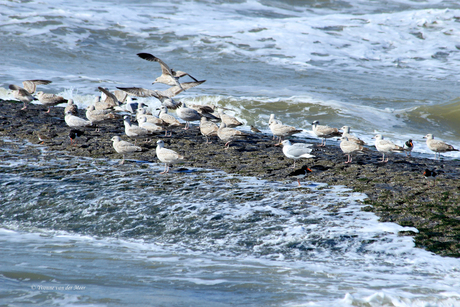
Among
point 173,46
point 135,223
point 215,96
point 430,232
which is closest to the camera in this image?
point 430,232

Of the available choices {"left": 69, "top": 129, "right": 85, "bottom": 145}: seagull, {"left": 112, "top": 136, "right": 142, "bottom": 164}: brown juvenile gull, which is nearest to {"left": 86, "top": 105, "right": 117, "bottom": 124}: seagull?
{"left": 69, "top": 129, "right": 85, "bottom": 145}: seagull

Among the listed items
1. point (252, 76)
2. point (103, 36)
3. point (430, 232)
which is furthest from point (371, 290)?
point (103, 36)

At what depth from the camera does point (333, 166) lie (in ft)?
29.3

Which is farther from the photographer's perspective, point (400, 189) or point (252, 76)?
point (252, 76)

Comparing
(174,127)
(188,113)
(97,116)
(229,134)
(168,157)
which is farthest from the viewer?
(188,113)

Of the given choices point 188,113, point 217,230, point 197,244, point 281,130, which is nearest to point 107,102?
point 188,113

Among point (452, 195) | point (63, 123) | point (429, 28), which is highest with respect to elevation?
point (429, 28)

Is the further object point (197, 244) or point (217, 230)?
point (217, 230)

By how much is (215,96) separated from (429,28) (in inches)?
856

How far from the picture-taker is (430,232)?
19.4 ft

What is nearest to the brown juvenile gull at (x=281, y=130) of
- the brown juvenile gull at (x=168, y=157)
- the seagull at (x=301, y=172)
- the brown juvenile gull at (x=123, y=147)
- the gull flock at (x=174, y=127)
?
the gull flock at (x=174, y=127)

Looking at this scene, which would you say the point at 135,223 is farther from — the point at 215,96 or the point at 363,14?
the point at 363,14

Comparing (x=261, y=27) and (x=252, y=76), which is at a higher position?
(x=261, y=27)

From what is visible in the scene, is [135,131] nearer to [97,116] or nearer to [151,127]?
[151,127]
